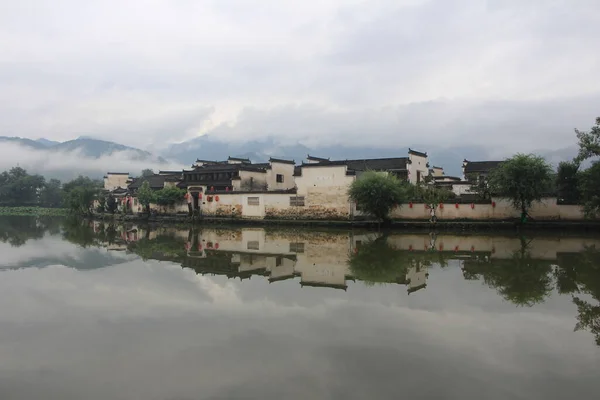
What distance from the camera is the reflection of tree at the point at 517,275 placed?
10250 millimetres

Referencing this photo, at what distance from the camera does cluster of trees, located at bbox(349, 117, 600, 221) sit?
25.3 metres

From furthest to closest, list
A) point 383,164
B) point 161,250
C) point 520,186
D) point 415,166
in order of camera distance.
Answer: point 415,166, point 383,164, point 520,186, point 161,250

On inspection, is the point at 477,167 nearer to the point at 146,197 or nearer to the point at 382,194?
the point at 382,194

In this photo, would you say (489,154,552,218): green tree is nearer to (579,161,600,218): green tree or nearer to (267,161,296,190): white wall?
(579,161,600,218): green tree

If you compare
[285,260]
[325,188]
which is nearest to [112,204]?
[325,188]

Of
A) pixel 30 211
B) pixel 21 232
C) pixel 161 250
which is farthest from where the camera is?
pixel 30 211

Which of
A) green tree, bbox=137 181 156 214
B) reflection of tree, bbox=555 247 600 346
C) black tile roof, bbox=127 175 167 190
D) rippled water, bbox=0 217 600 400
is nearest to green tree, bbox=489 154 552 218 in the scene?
reflection of tree, bbox=555 247 600 346

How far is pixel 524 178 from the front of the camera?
1078 inches

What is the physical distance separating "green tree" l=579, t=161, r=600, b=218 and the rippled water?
11.9 meters

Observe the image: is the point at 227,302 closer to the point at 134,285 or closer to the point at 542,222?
the point at 134,285

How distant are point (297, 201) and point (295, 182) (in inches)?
62.4

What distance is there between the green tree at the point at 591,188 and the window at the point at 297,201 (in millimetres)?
18971

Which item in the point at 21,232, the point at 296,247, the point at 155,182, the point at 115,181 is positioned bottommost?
the point at 296,247

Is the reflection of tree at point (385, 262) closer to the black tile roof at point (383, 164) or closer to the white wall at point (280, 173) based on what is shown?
the black tile roof at point (383, 164)
